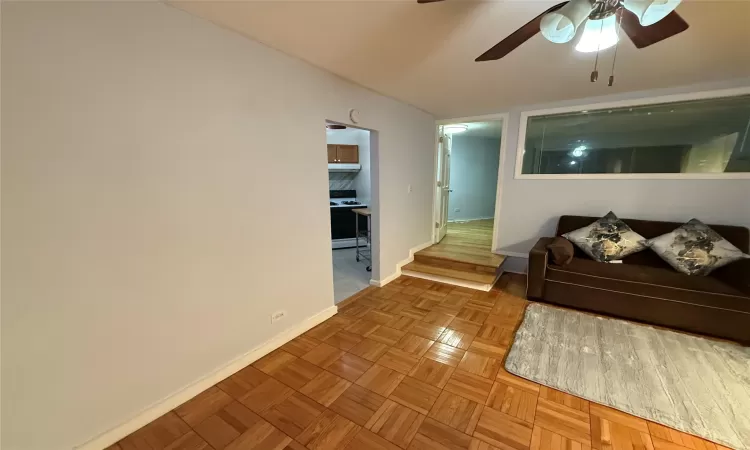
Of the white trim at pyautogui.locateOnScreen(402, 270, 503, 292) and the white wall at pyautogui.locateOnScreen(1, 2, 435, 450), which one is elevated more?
the white wall at pyautogui.locateOnScreen(1, 2, 435, 450)

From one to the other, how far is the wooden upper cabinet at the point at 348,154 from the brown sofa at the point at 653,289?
3.67m

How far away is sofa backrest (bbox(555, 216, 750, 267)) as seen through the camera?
2578mm

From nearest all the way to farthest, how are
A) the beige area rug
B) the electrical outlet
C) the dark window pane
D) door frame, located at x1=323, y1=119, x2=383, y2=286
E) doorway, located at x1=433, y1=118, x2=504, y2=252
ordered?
the beige area rug < the electrical outlet < the dark window pane < door frame, located at x1=323, y1=119, x2=383, y2=286 < doorway, located at x1=433, y1=118, x2=504, y2=252

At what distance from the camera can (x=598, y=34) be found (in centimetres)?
153

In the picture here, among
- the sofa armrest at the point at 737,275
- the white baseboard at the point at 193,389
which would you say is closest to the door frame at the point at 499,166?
the sofa armrest at the point at 737,275

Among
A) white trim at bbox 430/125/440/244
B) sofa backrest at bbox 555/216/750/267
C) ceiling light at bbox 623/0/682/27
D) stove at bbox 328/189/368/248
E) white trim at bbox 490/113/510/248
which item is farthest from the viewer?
stove at bbox 328/189/368/248

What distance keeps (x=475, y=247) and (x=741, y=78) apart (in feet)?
9.97

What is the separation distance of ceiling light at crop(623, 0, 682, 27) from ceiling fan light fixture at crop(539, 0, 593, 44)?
5.7 inches

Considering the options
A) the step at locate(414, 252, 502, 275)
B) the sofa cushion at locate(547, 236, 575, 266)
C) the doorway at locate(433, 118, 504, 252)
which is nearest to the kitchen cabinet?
the doorway at locate(433, 118, 504, 252)

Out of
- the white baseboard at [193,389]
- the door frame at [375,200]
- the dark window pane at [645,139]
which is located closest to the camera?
the white baseboard at [193,389]

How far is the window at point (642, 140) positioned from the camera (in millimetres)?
2727

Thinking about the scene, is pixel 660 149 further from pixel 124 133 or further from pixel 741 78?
pixel 124 133

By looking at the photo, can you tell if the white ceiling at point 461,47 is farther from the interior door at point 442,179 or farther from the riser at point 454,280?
the riser at point 454,280

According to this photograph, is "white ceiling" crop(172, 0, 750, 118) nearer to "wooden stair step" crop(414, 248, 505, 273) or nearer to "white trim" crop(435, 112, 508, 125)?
"white trim" crop(435, 112, 508, 125)
